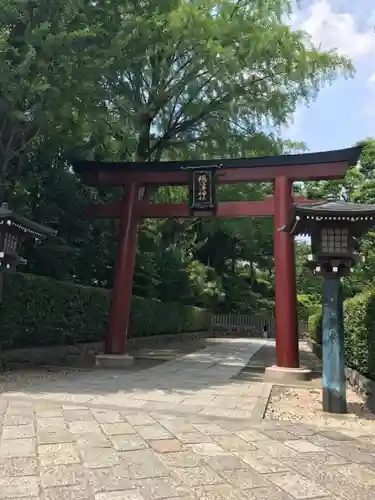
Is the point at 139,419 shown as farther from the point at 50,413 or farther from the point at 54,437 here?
the point at 54,437

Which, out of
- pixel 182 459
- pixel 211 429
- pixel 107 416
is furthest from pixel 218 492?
pixel 107 416

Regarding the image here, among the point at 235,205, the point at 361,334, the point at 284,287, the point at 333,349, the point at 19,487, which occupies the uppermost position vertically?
the point at 235,205

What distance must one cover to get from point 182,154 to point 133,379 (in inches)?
368

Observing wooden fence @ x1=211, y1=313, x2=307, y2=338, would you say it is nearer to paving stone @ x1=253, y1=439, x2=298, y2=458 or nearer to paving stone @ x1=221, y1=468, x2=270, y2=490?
paving stone @ x1=253, y1=439, x2=298, y2=458

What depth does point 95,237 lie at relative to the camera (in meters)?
15.4

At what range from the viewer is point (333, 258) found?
726 cm

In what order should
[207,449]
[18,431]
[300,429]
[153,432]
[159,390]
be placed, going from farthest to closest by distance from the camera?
[159,390] < [300,429] < [153,432] < [18,431] < [207,449]

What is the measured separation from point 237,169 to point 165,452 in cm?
842

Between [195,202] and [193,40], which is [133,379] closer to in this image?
[195,202]

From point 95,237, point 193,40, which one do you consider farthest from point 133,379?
point 193,40

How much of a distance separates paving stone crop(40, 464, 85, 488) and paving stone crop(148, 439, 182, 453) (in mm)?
861

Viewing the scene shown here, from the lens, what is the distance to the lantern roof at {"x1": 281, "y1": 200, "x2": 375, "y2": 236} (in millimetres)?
6926

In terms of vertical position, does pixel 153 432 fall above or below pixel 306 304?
below

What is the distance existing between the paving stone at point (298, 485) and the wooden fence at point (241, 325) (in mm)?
27199
